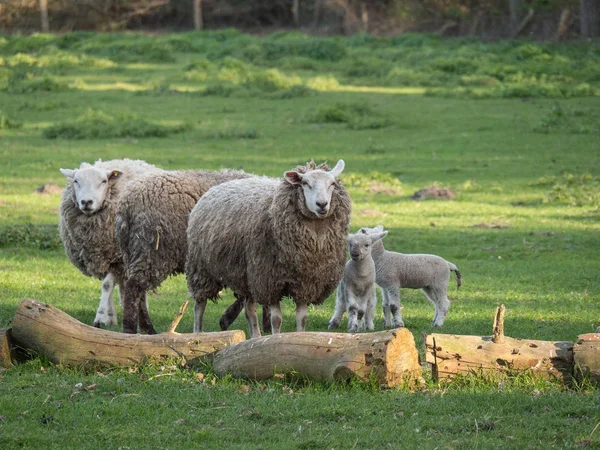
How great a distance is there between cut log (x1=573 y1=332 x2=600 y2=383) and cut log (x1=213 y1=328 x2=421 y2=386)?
1181 mm

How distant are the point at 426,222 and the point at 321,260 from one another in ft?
26.1

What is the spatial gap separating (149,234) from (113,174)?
1.28m

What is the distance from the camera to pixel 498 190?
1919 centimetres

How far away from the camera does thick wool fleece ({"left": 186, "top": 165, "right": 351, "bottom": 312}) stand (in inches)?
354

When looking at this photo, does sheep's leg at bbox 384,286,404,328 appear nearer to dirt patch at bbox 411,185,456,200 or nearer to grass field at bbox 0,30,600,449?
grass field at bbox 0,30,600,449

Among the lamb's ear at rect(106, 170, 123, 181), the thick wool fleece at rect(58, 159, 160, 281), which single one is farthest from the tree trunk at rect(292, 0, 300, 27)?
the lamb's ear at rect(106, 170, 123, 181)

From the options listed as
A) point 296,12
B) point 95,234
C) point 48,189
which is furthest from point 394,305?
point 296,12

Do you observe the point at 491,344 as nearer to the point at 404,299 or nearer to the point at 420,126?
the point at 404,299

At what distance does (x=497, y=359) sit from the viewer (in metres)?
7.39

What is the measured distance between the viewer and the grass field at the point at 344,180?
6.62 meters

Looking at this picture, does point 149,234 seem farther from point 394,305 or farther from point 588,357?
point 588,357

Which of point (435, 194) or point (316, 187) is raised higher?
point (316, 187)

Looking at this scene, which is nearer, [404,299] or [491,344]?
[491,344]

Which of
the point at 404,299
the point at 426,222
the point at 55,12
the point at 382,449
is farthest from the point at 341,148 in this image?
the point at 55,12
